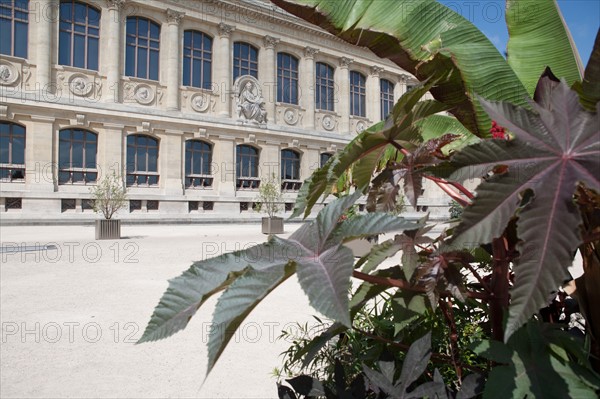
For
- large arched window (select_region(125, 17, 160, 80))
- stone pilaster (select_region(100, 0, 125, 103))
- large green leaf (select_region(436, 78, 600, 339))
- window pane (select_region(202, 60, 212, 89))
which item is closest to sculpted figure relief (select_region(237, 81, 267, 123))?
window pane (select_region(202, 60, 212, 89))

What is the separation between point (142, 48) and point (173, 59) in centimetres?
192

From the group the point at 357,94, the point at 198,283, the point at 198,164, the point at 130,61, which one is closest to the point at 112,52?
the point at 130,61

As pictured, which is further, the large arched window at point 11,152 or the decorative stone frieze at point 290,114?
the decorative stone frieze at point 290,114

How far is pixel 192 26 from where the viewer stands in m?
27.0

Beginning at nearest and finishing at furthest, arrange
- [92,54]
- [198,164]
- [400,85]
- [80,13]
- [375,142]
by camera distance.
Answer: [375,142] < [80,13] < [92,54] < [198,164] < [400,85]

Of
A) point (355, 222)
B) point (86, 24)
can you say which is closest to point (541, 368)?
point (355, 222)

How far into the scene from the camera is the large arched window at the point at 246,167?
28.8 m

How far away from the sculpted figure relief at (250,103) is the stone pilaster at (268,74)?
0.88 metres

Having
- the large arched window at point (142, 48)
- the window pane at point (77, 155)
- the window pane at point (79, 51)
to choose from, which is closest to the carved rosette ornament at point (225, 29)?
the large arched window at point (142, 48)

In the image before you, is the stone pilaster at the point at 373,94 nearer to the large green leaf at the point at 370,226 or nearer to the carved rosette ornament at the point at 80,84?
the carved rosette ornament at the point at 80,84

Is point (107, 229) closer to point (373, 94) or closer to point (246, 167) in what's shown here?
point (246, 167)

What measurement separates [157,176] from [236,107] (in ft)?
23.3

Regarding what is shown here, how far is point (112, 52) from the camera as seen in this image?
940 inches

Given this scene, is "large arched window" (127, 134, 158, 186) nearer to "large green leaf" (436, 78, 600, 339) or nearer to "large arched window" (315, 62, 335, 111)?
"large arched window" (315, 62, 335, 111)
